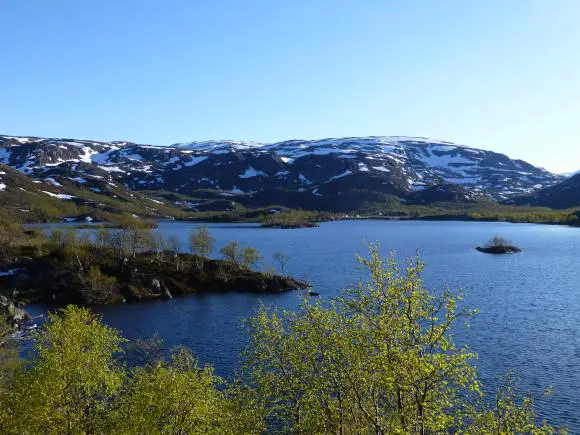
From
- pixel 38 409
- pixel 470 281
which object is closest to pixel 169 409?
pixel 38 409

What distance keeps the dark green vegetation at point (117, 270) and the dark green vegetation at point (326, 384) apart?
85.3 meters

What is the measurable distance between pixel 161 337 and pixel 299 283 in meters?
53.7

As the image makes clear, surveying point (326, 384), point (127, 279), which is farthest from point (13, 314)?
point (326, 384)

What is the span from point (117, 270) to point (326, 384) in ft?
363

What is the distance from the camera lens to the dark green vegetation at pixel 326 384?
24344 mm

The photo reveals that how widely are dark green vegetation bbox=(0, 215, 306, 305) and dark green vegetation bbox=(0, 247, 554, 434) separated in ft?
280

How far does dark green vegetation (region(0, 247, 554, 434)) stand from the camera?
24344 millimetres

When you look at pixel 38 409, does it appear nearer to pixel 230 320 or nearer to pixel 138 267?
pixel 230 320

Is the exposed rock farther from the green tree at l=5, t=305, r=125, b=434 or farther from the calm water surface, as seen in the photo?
the green tree at l=5, t=305, r=125, b=434

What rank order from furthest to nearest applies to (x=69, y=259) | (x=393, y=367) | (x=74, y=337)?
(x=69, y=259) → (x=74, y=337) → (x=393, y=367)

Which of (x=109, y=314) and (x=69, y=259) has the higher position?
(x=69, y=259)

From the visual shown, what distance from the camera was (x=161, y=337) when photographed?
85000 mm

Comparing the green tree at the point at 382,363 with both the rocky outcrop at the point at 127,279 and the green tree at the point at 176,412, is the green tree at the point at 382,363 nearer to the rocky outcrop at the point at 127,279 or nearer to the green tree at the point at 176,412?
the green tree at the point at 176,412

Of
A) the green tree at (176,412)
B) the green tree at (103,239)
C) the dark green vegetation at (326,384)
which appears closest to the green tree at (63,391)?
the dark green vegetation at (326,384)
